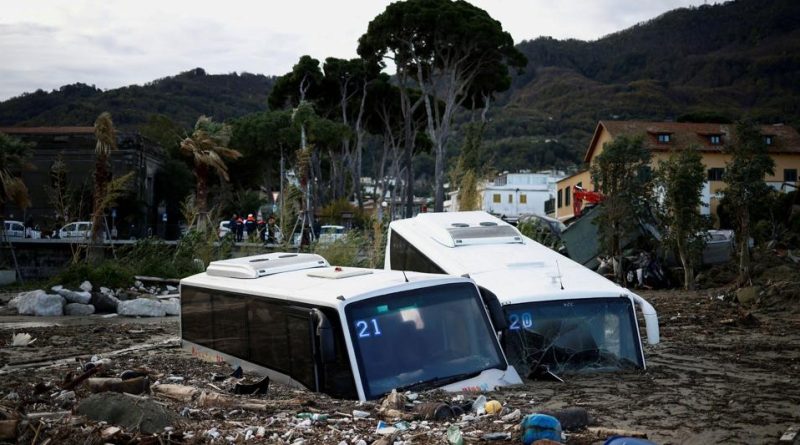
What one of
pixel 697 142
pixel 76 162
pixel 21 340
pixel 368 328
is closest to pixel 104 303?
pixel 21 340

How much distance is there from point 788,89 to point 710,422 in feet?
585

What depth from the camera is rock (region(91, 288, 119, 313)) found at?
23281mm

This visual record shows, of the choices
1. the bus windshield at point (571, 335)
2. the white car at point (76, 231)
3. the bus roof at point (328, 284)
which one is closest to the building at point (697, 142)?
the white car at point (76, 231)

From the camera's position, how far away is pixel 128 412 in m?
6.71

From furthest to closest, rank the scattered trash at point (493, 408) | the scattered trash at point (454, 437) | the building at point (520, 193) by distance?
the building at point (520, 193) < the scattered trash at point (493, 408) < the scattered trash at point (454, 437)

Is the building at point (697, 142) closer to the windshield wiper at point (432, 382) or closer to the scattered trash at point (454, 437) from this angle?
the windshield wiper at point (432, 382)

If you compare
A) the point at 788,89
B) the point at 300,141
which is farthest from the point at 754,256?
the point at 788,89

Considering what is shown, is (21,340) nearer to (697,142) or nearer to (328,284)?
(328,284)

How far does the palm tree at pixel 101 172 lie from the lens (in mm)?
28094

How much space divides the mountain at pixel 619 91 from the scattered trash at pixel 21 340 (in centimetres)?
10691

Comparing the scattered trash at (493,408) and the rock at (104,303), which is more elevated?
the scattered trash at (493,408)

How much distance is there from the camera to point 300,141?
60125 mm

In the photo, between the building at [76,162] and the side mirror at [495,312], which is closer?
the side mirror at [495,312]

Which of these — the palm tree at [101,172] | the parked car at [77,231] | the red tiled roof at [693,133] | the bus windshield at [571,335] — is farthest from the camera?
the red tiled roof at [693,133]
